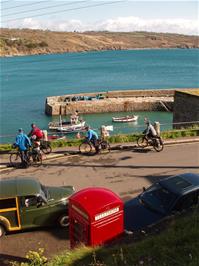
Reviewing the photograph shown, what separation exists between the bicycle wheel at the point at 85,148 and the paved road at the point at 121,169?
629mm

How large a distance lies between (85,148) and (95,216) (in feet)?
39.0

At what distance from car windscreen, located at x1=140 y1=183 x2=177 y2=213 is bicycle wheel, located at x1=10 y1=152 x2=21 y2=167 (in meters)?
8.08

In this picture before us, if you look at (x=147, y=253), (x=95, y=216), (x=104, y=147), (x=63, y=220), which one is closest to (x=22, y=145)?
(x=104, y=147)

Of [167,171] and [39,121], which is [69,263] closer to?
[167,171]

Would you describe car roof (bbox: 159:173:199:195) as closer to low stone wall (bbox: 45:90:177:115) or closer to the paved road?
the paved road

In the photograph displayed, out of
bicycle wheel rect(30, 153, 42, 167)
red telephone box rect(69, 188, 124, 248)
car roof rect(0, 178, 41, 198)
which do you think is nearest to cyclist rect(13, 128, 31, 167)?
bicycle wheel rect(30, 153, 42, 167)

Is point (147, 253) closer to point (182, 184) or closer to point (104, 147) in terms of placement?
point (182, 184)

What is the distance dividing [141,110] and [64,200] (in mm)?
55071

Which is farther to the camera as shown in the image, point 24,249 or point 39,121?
Answer: point 39,121

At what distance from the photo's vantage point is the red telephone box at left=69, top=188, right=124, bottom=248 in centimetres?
777

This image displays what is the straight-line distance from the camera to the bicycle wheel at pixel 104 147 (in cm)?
1942

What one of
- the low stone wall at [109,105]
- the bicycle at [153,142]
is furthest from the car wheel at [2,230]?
the low stone wall at [109,105]

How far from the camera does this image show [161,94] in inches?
2768

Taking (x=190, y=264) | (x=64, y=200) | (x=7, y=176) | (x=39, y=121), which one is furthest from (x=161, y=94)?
(x=190, y=264)
